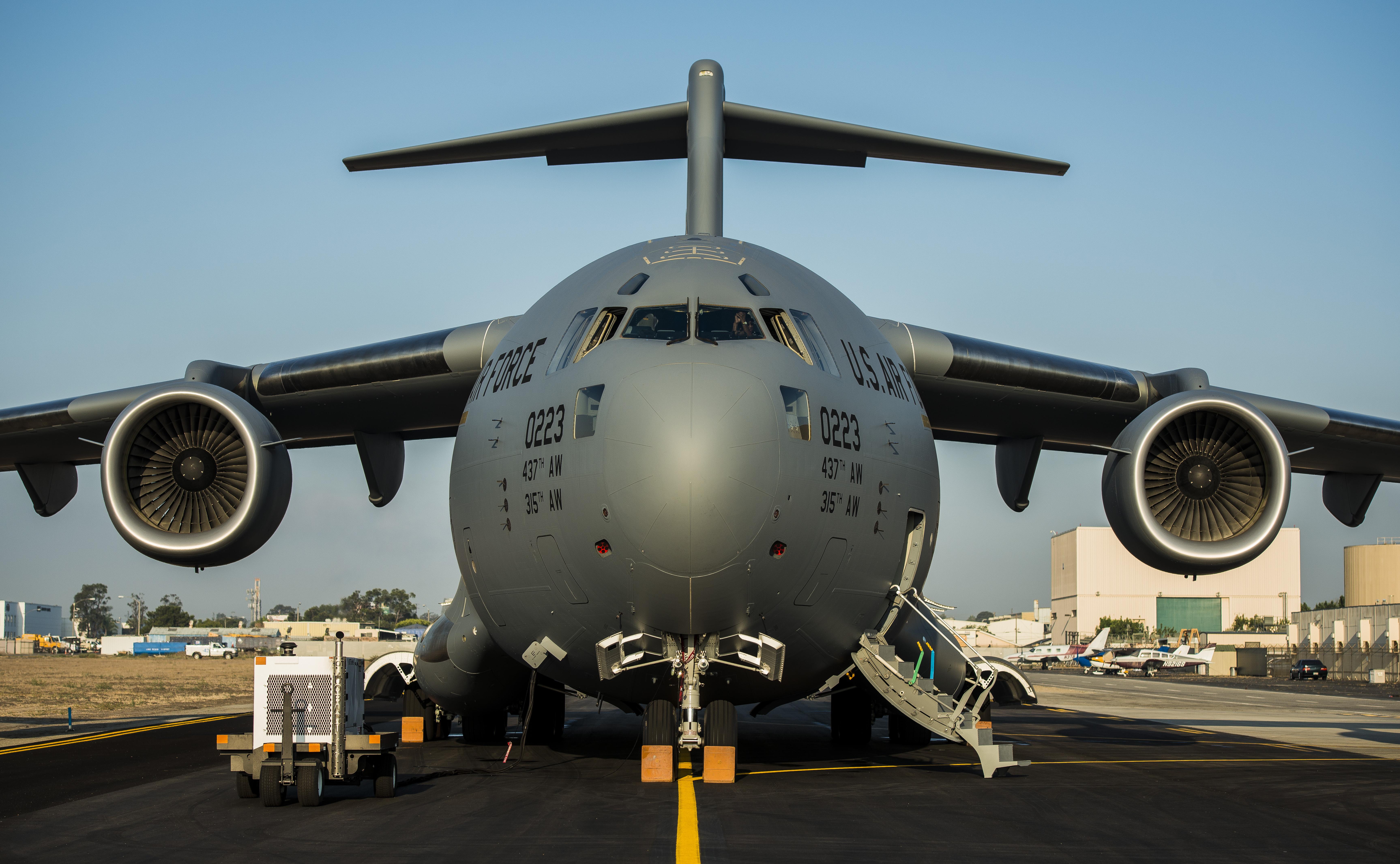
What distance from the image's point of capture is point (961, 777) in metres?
10.2

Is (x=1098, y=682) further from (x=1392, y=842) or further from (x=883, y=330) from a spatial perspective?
(x=1392, y=842)

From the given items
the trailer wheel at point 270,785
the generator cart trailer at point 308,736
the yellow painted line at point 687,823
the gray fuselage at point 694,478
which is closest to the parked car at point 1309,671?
the gray fuselage at point 694,478

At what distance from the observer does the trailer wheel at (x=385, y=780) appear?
29.0 ft

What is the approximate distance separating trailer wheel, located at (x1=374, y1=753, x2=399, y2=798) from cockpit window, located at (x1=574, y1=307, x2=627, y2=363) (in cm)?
330

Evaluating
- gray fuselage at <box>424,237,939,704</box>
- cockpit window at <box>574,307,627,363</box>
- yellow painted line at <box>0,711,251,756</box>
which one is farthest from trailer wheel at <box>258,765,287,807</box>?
yellow painted line at <box>0,711,251,756</box>

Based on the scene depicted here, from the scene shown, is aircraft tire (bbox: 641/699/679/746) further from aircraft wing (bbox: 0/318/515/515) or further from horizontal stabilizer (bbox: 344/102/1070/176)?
horizontal stabilizer (bbox: 344/102/1070/176)

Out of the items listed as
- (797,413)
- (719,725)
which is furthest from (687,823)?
(797,413)

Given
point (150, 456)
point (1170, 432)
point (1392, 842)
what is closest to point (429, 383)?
point (150, 456)

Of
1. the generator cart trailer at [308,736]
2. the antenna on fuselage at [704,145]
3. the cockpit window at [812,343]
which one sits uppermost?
the antenna on fuselage at [704,145]

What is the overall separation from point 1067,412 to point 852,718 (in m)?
4.14

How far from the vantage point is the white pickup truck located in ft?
242

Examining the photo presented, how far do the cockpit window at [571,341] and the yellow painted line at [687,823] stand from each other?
3100 mm

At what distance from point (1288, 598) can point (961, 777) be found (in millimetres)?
91376

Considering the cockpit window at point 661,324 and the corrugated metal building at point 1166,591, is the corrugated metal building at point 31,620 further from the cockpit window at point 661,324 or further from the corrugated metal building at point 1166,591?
the cockpit window at point 661,324
